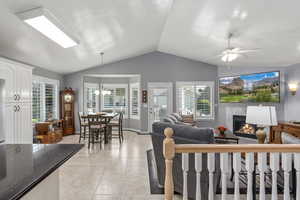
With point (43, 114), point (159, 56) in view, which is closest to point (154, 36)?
point (159, 56)

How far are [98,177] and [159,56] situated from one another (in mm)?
5299

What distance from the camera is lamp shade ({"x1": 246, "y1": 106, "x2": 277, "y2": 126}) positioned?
234cm

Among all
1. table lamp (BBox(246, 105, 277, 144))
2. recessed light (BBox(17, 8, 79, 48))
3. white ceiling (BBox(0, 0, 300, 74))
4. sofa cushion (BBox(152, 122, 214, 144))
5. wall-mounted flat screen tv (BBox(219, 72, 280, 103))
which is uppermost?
white ceiling (BBox(0, 0, 300, 74))

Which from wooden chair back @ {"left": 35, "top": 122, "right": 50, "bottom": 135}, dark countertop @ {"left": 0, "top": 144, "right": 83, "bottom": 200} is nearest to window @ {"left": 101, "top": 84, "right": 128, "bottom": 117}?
wooden chair back @ {"left": 35, "top": 122, "right": 50, "bottom": 135}

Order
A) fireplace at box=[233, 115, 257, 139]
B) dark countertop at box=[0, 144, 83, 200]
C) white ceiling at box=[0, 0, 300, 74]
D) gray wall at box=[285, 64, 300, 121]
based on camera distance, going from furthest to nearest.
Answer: fireplace at box=[233, 115, 257, 139], gray wall at box=[285, 64, 300, 121], white ceiling at box=[0, 0, 300, 74], dark countertop at box=[0, 144, 83, 200]

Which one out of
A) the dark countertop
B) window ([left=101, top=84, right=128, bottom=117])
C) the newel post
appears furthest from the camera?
window ([left=101, top=84, right=128, bottom=117])

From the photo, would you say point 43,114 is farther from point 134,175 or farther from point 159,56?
point 159,56

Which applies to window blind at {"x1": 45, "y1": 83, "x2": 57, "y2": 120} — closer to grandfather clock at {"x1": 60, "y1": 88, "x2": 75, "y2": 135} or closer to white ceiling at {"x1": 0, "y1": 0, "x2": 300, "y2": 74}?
grandfather clock at {"x1": 60, "y1": 88, "x2": 75, "y2": 135}

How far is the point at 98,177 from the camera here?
3164mm

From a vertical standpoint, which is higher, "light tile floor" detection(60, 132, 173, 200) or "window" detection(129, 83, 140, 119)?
"window" detection(129, 83, 140, 119)

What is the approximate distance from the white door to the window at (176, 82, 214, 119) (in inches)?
14.4

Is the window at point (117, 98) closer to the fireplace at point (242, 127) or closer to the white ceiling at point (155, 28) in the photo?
the white ceiling at point (155, 28)

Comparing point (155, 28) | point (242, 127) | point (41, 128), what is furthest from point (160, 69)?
point (41, 128)

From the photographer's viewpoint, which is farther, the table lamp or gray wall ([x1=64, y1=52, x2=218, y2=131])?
gray wall ([x1=64, y1=52, x2=218, y2=131])
